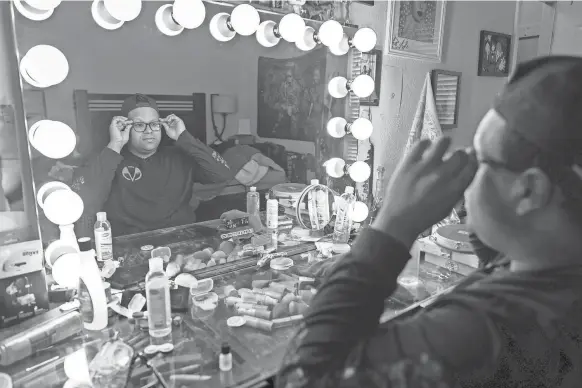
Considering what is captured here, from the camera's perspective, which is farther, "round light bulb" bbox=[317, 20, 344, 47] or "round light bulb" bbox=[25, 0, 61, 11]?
"round light bulb" bbox=[317, 20, 344, 47]

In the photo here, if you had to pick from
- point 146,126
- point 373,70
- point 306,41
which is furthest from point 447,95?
point 146,126

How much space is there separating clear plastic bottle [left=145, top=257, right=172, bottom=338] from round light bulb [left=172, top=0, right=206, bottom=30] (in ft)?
2.08

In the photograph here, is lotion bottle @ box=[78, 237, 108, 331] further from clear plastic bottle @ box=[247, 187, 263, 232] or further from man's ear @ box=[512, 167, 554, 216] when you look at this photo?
man's ear @ box=[512, 167, 554, 216]

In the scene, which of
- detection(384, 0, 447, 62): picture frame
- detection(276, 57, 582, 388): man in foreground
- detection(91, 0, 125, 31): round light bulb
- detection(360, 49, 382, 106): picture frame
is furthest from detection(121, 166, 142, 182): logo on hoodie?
detection(384, 0, 447, 62): picture frame

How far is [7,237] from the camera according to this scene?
0.90 m

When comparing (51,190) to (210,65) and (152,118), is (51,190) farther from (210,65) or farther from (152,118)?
(210,65)

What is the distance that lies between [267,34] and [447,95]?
1026 mm

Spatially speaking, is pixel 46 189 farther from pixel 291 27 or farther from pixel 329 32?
pixel 329 32

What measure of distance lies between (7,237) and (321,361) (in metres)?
0.84

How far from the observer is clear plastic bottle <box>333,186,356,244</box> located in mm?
1404

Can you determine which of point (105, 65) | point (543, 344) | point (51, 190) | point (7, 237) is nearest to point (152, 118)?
point (105, 65)

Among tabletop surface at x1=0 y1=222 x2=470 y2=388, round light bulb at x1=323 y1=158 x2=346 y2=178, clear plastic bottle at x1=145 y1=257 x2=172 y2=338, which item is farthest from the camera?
round light bulb at x1=323 y1=158 x2=346 y2=178

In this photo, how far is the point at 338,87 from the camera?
1504 mm

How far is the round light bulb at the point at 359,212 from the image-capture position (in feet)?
5.10
